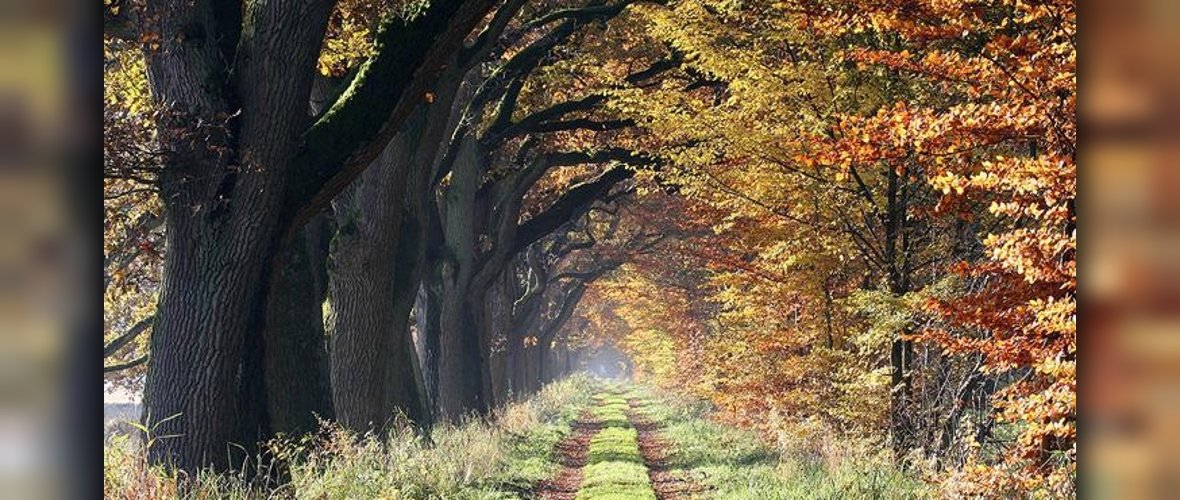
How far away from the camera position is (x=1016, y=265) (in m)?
8.52

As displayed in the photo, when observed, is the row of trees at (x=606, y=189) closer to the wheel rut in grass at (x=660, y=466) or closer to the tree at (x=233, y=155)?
the tree at (x=233, y=155)

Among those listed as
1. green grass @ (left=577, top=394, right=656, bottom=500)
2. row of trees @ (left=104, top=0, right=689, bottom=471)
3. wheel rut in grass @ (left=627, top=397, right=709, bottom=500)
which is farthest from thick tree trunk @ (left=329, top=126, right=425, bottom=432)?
wheel rut in grass @ (left=627, top=397, right=709, bottom=500)

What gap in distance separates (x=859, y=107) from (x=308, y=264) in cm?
647

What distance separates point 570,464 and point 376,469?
9884mm

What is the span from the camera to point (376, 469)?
11656mm

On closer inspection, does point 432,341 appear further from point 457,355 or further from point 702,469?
point 702,469

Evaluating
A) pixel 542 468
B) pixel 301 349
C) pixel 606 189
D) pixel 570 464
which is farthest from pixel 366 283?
pixel 606 189

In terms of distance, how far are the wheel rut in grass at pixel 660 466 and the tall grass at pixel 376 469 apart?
1.78 m

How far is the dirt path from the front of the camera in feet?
54.1
